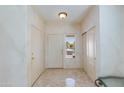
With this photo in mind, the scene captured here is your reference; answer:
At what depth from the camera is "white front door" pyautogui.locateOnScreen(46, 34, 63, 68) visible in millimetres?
6996

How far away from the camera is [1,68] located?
3.29 m

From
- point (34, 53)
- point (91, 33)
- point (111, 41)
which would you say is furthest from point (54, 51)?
point (111, 41)

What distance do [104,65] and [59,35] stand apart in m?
3.96

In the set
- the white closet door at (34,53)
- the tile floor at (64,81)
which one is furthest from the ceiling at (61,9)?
the tile floor at (64,81)

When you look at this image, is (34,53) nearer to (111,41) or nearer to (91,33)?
(91,33)

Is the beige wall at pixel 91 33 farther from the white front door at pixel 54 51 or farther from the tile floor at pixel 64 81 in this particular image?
the white front door at pixel 54 51

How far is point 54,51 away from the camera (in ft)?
23.1

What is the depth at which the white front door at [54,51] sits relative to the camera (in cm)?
700

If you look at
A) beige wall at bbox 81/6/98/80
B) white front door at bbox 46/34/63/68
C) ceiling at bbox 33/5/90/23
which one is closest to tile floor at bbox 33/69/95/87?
beige wall at bbox 81/6/98/80

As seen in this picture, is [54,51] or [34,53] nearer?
[34,53]

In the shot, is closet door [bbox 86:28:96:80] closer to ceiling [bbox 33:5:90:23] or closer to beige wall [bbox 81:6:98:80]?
beige wall [bbox 81:6:98:80]

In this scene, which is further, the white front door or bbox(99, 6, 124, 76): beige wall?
the white front door
